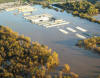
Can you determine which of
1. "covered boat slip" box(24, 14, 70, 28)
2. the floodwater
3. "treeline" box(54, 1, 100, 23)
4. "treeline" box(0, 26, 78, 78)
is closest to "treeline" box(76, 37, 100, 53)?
the floodwater

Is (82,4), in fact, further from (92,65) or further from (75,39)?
(92,65)

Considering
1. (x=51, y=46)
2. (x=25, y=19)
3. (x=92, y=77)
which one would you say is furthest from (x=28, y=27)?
(x=92, y=77)

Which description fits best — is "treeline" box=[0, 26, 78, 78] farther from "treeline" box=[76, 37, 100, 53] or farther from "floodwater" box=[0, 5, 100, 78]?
"treeline" box=[76, 37, 100, 53]

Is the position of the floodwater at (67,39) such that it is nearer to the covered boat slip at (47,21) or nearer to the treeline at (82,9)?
the covered boat slip at (47,21)

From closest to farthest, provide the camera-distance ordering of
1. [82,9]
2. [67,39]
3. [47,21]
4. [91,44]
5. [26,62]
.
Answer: [26,62], [91,44], [67,39], [47,21], [82,9]

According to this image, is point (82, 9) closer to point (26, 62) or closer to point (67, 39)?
point (67, 39)

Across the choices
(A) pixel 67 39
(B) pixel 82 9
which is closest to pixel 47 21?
(A) pixel 67 39

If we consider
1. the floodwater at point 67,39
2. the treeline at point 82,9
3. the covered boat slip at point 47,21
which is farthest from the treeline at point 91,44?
the treeline at point 82,9
